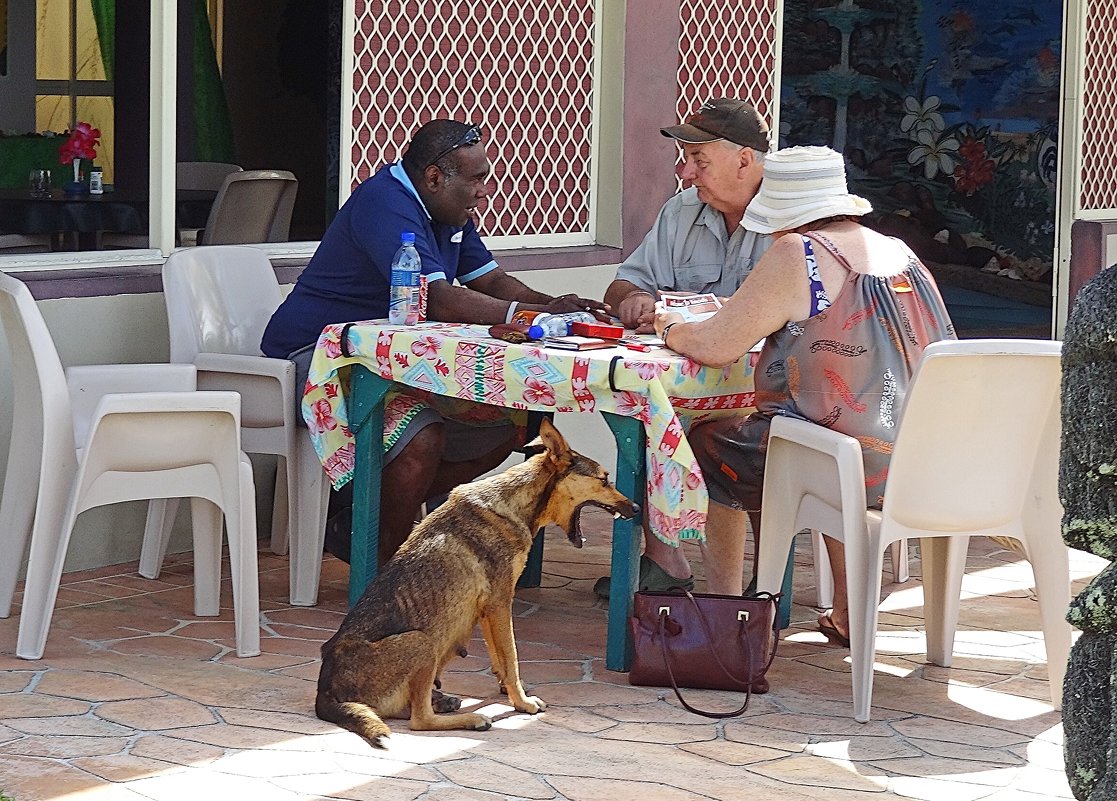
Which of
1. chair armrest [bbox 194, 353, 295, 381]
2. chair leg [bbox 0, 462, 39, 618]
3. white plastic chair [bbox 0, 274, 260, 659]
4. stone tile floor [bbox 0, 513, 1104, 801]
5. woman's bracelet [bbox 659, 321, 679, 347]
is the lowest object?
stone tile floor [bbox 0, 513, 1104, 801]

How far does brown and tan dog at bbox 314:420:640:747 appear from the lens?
155 inches

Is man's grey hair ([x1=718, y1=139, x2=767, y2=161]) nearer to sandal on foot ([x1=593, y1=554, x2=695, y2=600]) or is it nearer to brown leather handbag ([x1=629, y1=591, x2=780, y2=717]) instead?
sandal on foot ([x1=593, y1=554, x2=695, y2=600])

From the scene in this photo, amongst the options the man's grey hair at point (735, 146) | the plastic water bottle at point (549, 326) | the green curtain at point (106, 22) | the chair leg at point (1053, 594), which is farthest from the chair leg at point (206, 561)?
the green curtain at point (106, 22)

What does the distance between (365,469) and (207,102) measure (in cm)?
752

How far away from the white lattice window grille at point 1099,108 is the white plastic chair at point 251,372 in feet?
17.8

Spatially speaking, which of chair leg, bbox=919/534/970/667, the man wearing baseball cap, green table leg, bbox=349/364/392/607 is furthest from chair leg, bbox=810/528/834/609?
green table leg, bbox=349/364/392/607

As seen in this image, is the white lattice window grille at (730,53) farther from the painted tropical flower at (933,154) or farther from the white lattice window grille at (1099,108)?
the painted tropical flower at (933,154)

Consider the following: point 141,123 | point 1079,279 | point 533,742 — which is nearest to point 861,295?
point 533,742

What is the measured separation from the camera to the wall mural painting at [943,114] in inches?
528

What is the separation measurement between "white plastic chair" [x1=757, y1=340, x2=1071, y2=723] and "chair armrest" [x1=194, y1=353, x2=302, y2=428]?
1.76m

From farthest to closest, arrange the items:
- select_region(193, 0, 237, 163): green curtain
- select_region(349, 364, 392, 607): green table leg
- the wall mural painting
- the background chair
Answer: the wall mural painting < select_region(193, 0, 237, 163): green curtain < the background chair < select_region(349, 364, 392, 607): green table leg

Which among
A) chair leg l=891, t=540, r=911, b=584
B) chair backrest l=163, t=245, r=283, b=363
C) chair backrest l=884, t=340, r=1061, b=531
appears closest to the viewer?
chair backrest l=884, t=340, r=1061, b=531

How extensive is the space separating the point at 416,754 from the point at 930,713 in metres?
1.40

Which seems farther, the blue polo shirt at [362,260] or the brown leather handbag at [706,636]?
the blue polo shirt at [362,260]
